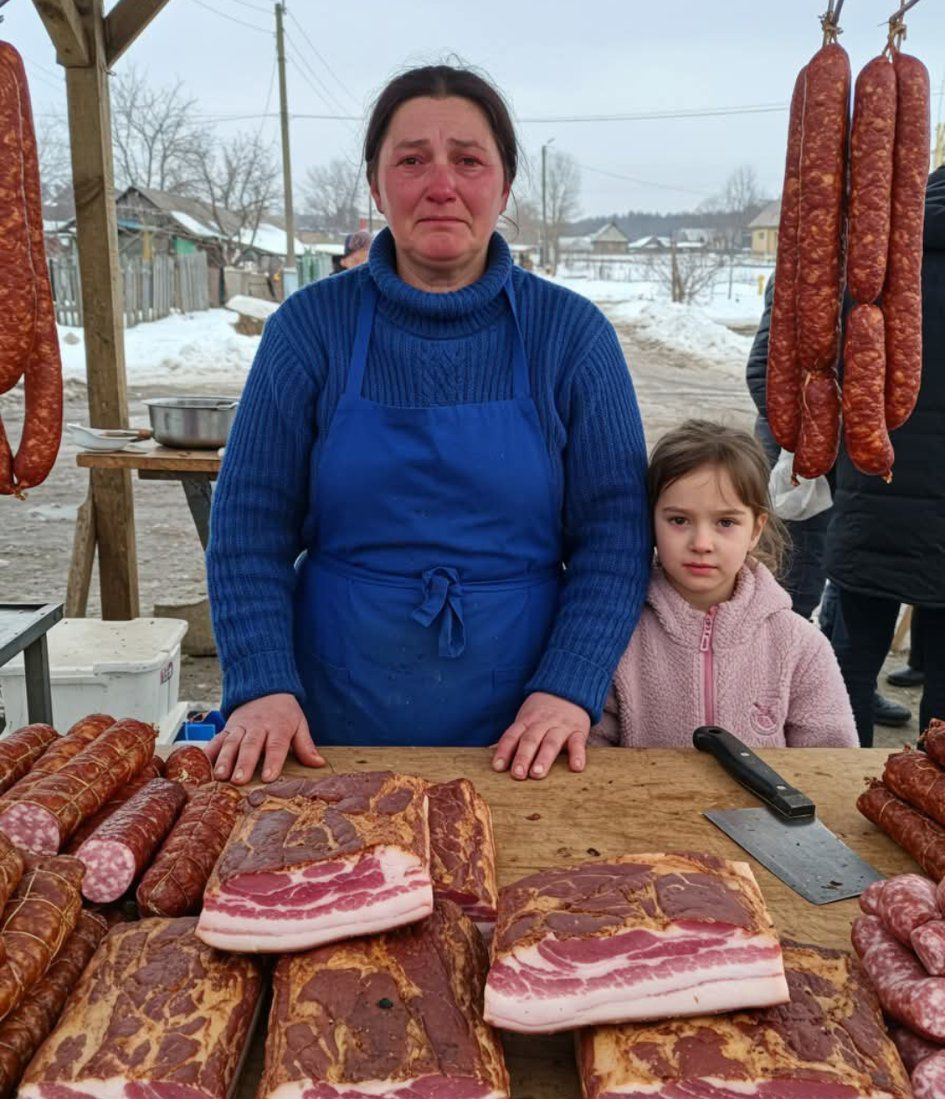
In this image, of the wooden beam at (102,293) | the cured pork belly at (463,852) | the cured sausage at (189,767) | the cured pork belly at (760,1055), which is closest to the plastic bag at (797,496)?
the cured pork belly at (463,852)

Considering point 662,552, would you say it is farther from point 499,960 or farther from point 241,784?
point 499,960

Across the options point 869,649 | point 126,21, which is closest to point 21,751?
point 869,649

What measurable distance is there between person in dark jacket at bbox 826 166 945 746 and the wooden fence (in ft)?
77.7

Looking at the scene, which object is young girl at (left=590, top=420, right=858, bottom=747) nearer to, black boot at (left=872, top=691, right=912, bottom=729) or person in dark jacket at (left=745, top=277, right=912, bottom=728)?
person in dark jacket at (left=745, top=277, right=912, bottom=728)

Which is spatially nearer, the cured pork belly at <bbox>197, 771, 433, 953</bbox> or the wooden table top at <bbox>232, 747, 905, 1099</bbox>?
the cured pork belly at <bbox>197, 771, 433, 953</bbox>

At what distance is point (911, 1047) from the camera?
1.38 metres

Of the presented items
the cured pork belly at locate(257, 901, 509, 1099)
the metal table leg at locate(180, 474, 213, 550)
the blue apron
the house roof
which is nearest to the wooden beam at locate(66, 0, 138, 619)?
the metal table leg at locate(180, 474, 213, 550)

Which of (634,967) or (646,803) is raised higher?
(634,967)

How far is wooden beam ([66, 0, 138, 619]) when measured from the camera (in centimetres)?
526

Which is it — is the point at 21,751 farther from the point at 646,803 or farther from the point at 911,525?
the point at 911,525

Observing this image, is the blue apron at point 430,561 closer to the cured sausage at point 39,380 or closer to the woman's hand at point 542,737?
the woman's hand at point 542,737

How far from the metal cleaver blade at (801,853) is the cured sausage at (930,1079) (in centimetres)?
52

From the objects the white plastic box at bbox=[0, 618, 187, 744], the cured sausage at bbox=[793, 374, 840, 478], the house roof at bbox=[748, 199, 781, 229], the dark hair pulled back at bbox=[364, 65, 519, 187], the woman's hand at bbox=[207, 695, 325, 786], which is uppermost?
the house roof at bbox=[748, 199, 781, 229]

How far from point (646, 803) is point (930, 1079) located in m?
0.97
